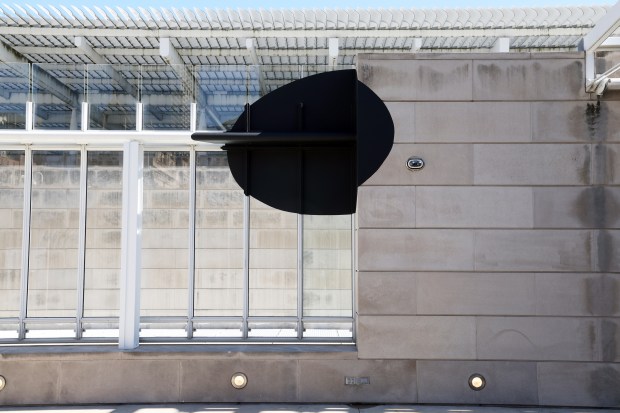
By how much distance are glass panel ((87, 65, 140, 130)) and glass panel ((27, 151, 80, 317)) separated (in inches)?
35.4

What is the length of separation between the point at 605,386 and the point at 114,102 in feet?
31.6

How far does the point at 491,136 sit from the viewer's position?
23.9 ft

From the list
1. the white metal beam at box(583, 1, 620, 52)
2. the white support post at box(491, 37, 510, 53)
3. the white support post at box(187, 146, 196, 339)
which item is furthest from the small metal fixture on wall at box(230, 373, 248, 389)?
the white support post at box(491, 37, 510, 53)

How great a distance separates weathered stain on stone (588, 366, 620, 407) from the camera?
6.97 metres

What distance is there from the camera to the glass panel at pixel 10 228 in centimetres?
796

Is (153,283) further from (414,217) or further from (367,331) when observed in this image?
(414,217)

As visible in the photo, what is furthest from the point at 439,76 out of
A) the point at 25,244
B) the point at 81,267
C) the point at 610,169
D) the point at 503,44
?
the point at 25,244

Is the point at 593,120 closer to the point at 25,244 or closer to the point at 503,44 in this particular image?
the point at 503,44

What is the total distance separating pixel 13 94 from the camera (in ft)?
26.1

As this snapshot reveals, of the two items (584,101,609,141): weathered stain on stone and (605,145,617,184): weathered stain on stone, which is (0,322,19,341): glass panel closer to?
(584,101,609,141): weathered stain on stone

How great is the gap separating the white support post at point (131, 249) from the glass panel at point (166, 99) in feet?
Answer: 1.99

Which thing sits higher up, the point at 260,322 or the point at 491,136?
the point at 491,136

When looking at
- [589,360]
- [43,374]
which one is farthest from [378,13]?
[43,374]

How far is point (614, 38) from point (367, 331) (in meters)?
6.43
